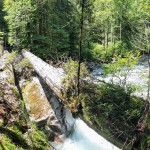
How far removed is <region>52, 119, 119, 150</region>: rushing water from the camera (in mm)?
13438

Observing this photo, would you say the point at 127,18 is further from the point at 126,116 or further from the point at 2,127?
the point at 2,127

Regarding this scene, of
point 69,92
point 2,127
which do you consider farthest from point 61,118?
point 2,127

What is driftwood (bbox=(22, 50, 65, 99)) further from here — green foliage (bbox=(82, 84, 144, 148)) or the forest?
green foliage (bbox=(82, 84, 144, 148))

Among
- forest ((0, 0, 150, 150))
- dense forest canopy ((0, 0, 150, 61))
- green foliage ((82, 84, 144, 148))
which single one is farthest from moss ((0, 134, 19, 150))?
dense forest canopy ((0, 0, 150, 61))

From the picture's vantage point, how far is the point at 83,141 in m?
14.0

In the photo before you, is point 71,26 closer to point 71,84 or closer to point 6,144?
point 71,84

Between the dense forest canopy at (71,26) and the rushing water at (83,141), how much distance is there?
761 centimetres

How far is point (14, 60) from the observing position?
764 inches

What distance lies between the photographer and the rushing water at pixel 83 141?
44.1ft

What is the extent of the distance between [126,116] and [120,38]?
1199 inches

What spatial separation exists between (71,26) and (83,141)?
2394cm

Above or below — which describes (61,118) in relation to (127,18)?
below

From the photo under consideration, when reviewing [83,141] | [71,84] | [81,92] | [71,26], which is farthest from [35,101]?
[71,26]

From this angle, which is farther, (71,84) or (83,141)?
(71,84)
